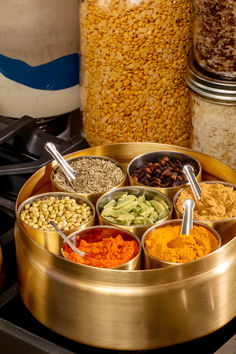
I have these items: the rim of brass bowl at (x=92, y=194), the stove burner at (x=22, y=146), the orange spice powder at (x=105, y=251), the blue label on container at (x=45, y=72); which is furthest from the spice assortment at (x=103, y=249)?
the blue label on container at (x=45, y=72)

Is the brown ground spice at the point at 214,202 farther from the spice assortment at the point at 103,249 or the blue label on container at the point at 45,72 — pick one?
the blue label on container at the point at 45,72

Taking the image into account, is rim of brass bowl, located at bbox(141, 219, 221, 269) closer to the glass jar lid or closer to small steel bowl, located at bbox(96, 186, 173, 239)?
small steel bowl, located at bbox(96, 186, 173, 239)

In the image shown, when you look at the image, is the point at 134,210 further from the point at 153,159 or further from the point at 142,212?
the point at 153,159

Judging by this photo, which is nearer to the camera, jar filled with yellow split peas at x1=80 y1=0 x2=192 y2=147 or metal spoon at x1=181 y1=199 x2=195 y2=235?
metal spoon at x1=181 y1=199 x2=195 y2=235

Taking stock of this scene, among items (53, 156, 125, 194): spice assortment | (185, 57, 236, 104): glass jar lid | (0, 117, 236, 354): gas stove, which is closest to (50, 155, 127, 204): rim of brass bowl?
(53, 156, 125, 194): spice assortment

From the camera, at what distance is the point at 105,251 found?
90 centimetres

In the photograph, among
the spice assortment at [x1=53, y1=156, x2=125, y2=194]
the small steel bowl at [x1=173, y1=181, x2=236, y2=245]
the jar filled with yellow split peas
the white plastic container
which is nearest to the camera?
the small steel bowl at [x1=173, y1=181, x2=236, y2=245]

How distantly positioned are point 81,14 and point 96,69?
0.11m

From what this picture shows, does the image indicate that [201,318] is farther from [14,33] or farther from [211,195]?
[14,33]

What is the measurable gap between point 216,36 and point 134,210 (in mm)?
356

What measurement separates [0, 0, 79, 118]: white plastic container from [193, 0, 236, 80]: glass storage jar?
0.31 m

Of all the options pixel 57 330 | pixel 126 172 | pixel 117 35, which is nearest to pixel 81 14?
pixel 117 35

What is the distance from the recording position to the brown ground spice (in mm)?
971

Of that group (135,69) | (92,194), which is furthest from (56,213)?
(135,69)
